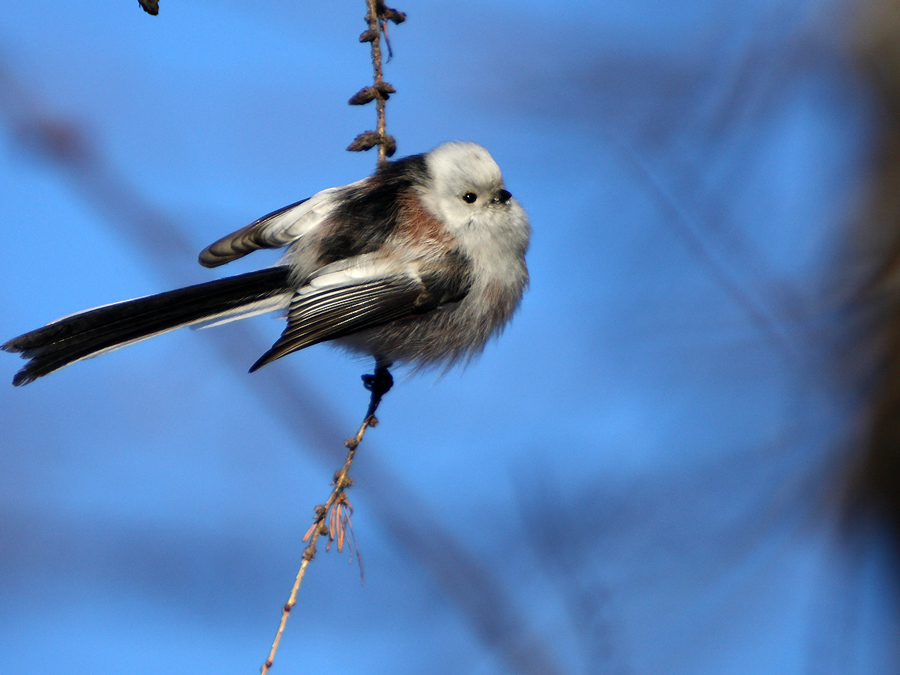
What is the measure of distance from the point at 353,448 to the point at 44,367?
0.69 meters

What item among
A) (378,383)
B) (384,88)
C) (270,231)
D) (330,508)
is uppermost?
(384,88)

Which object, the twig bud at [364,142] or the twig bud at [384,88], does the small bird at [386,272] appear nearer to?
the twig bud at [364,142]

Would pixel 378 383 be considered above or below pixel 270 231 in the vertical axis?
below

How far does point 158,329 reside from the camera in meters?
1.84

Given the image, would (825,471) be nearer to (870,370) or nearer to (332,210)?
(870,370)

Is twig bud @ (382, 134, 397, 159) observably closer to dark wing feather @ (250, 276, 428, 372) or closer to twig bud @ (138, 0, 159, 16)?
dark wing feather @ (250, 276, 428, 372)

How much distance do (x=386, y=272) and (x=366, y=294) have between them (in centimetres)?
8

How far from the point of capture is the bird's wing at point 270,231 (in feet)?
7.07

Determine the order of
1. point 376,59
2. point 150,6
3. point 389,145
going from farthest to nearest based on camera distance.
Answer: point 389,145 → point 376,59 → point 150,6

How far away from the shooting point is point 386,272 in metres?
2.00

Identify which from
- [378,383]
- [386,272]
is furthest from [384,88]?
[378,383]

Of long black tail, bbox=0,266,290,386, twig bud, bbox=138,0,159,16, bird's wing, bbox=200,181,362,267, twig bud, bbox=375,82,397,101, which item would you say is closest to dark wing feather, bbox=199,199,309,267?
bird's wing, bbox=200,181,362,267

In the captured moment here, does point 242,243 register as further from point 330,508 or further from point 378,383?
point 330,508

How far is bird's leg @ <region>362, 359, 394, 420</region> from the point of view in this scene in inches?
77.9
